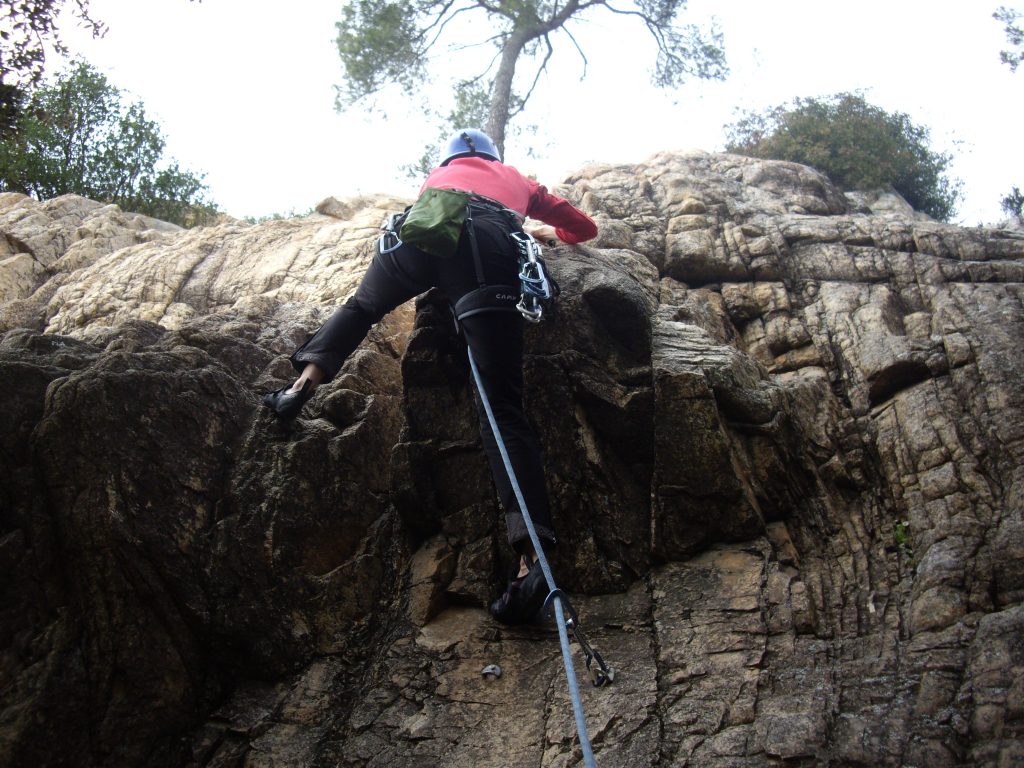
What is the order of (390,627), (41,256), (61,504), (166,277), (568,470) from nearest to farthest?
(61,504) < (390,627) < (568,470) < (166,277) < (41,256)

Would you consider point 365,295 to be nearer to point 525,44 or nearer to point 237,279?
point 237,279

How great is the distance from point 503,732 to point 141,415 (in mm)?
2894

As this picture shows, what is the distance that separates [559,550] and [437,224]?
2.23 meters

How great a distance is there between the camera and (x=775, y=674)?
14.0ft

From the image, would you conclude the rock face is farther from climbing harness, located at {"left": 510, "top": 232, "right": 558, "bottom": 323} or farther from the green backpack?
the green backpack

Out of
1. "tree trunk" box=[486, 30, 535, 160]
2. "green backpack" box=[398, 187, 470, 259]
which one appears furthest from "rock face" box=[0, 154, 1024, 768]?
"tree trunk" box=[486, 30, 535, 160]

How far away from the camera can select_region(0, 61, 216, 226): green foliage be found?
1369cm

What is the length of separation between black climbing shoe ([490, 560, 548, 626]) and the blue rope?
13cm

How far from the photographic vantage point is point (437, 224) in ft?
16.9

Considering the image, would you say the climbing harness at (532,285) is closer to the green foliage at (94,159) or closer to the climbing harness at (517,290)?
the climbing harness at (517,290)

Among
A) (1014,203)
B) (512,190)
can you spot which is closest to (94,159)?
(512,190)

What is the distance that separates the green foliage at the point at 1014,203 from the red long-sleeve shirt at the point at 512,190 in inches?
357

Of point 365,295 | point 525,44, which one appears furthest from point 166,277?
point 525,44

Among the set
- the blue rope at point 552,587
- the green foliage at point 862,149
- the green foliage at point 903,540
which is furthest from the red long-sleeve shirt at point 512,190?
the green foliage at point 862,149
